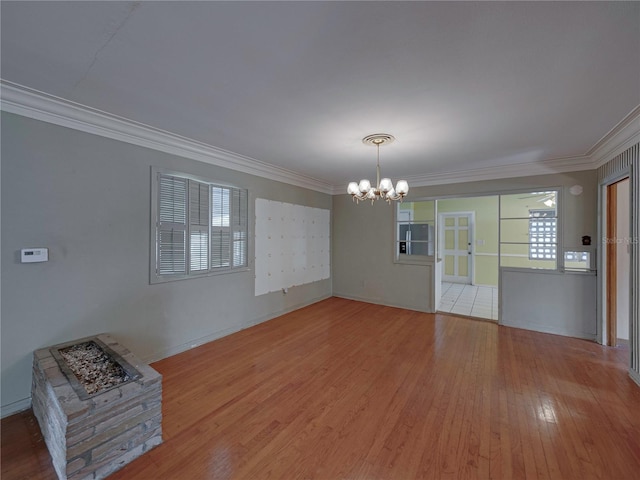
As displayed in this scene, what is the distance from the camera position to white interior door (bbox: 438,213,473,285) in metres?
Answer: 7.54

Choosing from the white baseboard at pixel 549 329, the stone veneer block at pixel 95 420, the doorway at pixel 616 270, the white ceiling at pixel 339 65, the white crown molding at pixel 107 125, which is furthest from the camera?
the white baseboard at pixel 549 329

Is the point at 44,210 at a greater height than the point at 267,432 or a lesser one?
greater

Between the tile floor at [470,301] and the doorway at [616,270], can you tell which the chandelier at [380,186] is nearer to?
the doorway at [616,270]

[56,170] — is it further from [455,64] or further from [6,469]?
[455,64]

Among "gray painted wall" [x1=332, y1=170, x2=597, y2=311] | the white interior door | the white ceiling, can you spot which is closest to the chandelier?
the white ceiling

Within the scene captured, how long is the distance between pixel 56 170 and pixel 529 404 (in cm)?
459

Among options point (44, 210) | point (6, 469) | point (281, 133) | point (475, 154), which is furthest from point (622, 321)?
point (44, 210)

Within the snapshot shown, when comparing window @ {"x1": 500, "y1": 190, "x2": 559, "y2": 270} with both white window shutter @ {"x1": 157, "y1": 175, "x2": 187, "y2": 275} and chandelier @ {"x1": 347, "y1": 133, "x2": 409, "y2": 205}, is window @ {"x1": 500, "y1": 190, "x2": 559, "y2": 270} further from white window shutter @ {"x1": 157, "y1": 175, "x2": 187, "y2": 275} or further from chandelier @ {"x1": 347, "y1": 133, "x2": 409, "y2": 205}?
white window shutter @ {"x1": 157, "y1": 175, "x2": 187, "y2": 275}

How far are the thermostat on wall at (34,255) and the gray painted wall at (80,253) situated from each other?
1.5 inches

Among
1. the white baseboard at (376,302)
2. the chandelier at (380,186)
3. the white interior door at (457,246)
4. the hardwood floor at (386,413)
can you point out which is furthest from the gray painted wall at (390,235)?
the white interior door at (457,246)

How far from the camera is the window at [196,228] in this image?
3.04 metres

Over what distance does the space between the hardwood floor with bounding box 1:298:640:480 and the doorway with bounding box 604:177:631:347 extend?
0.29 meters

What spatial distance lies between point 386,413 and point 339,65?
2.62 m

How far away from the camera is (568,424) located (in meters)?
2.03
